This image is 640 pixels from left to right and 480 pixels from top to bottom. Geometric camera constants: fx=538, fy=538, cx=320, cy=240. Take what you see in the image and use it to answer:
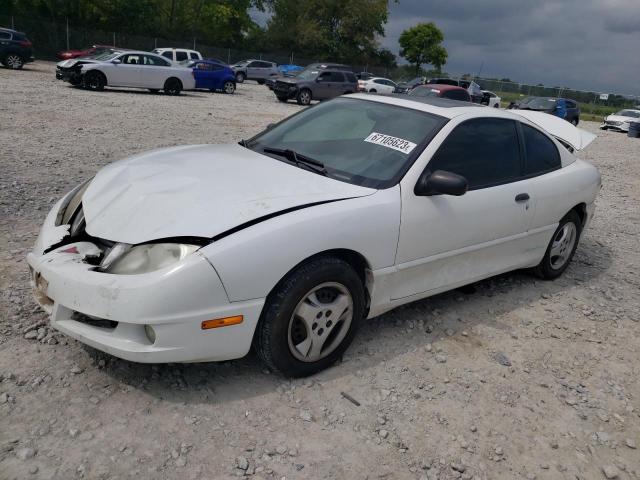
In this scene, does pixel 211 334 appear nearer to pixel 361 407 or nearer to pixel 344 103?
pixel 361 407

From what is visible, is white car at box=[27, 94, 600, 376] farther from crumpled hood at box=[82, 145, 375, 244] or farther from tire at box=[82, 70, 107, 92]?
tire at box=[82, 70, 107, 92]

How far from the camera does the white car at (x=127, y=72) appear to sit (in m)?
17.1

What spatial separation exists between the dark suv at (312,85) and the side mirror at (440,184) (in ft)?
63.9

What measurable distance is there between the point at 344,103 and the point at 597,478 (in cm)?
298

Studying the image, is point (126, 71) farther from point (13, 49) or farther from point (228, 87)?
point (13, 49)

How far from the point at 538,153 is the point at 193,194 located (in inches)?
116

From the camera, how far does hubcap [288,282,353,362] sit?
9.59ft

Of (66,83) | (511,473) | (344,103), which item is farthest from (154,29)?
(511,473)

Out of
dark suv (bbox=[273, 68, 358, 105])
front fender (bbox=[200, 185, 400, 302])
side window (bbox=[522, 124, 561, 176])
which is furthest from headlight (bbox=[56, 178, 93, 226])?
dark suv (bbox=[273, 68, 358, 105])

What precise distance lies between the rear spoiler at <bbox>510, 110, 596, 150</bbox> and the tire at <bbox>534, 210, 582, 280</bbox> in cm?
71

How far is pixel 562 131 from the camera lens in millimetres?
5234

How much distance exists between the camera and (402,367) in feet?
11.0

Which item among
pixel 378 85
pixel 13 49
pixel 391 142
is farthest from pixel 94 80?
pixel 391 142

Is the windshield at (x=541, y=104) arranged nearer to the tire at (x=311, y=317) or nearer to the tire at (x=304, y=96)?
the tire at (x=304, y=96)
